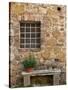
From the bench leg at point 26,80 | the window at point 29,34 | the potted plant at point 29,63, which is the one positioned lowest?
the bench leg at point 26,80

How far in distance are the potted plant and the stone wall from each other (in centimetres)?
3

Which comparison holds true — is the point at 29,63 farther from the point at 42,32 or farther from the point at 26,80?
the point at 42,32

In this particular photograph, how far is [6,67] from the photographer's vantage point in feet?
5.16

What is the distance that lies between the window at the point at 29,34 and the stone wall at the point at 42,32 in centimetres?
3

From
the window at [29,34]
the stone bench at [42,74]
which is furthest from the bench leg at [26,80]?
the window at [29,34]

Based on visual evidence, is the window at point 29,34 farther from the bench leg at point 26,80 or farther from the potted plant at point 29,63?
the bench leg at point 26,80

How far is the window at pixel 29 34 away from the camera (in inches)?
65.3

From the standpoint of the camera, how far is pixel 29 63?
1651 millimetres

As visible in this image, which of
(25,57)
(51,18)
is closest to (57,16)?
(51,18)

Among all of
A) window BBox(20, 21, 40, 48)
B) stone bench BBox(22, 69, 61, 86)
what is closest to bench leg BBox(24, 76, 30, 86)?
stone bench BBox(22, 69, 61, 86)

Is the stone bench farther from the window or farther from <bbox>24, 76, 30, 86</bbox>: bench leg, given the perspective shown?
the window

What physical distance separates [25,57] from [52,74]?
0.20 meters

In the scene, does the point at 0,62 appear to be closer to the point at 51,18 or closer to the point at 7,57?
the point at 7,57

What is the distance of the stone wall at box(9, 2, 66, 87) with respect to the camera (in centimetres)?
161
